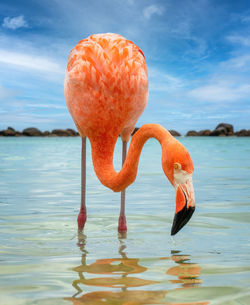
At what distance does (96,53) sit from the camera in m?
4.83

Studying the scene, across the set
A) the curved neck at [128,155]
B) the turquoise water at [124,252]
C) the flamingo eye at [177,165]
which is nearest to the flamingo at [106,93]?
the curved neck at [128,155]

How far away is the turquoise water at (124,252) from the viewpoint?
3.00m

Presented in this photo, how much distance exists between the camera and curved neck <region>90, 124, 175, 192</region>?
382 cm

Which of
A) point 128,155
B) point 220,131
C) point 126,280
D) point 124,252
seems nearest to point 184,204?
point 126,280

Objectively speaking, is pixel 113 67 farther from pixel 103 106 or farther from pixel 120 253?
pixel 120 253

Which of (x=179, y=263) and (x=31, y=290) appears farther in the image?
(x=179, y=263)

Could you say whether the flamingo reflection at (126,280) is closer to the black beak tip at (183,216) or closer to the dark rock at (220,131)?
the black beak tip at (183,216)

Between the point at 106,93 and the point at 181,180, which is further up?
the point at 106,93

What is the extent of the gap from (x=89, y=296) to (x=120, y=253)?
1.20m

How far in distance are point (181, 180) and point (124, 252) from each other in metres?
1.18

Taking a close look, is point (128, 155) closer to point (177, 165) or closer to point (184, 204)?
point (177, 165)

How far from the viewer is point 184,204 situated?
3.34 metres

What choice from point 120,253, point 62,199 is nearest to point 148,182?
point 62,199

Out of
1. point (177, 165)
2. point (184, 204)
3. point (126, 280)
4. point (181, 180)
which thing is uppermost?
point (177, 165)
